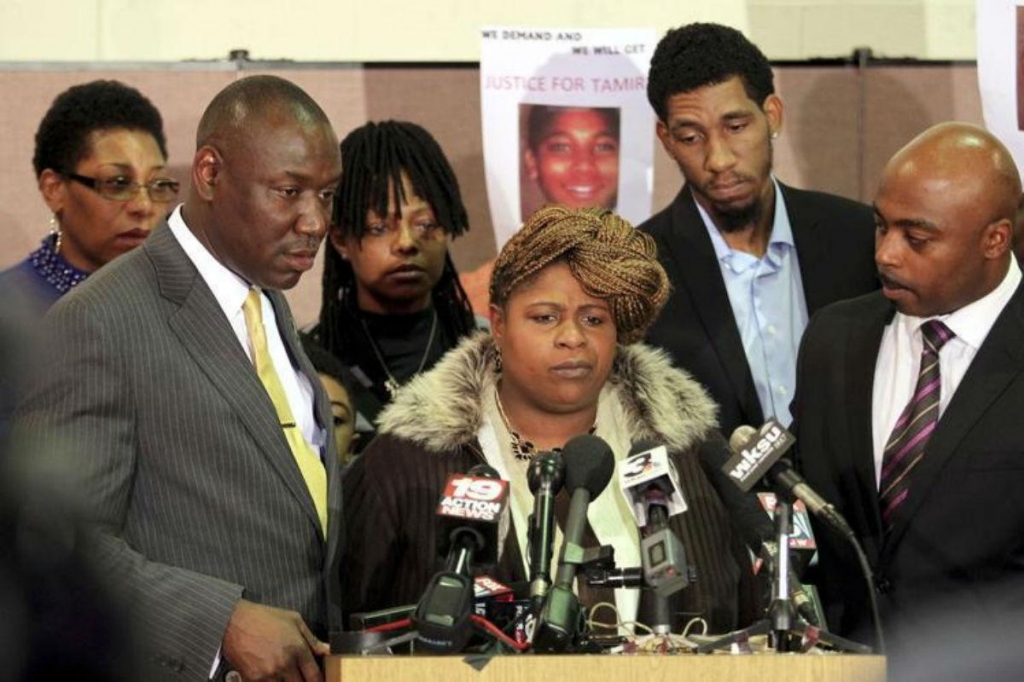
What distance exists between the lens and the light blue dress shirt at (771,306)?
214 inches

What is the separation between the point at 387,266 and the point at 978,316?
1828mm

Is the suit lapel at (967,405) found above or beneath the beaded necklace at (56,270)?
beneath

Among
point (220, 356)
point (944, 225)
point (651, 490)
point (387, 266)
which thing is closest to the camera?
point (651, 490)

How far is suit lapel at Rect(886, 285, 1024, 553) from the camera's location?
14.8ft

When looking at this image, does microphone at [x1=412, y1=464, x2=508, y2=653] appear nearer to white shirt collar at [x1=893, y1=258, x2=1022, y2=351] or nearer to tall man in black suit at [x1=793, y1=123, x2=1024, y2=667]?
tall man in black suit at [x1=793, y1=123, x2=1024, y2=667]

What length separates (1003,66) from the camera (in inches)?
231

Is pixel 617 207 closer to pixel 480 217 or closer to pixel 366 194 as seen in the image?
pixel 480 217

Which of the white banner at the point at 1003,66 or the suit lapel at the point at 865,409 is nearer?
the suit lapel at the point at 865,409

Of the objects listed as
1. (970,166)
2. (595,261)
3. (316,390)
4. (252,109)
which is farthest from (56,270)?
(970,166)

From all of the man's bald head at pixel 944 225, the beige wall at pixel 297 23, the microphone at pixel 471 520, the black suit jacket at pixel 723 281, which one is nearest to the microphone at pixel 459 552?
the microphone at pixel 471 520

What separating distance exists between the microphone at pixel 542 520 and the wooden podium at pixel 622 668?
0.51 feet

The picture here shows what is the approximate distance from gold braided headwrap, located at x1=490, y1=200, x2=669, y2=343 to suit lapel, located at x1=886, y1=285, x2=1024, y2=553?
2.46 feet

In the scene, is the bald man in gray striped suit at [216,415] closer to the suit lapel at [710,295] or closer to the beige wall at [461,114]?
the suit lapel at [710,295]

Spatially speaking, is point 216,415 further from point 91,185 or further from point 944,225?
point 944,225
